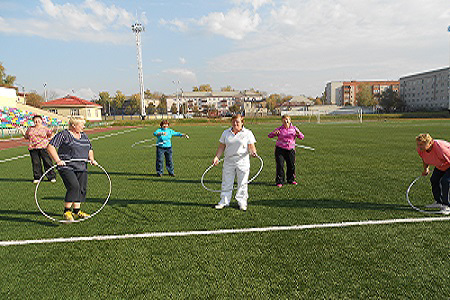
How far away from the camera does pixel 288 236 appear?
5.28 meters

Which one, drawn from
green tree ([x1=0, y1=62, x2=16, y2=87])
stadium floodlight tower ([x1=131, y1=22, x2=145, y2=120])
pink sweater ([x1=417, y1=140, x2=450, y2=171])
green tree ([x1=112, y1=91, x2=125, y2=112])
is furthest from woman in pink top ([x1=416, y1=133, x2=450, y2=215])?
green tree ([x1=112, y1=91, x2=125, y2=112])

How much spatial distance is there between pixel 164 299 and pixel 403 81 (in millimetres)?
155909

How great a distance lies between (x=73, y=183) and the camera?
6031 millimetres

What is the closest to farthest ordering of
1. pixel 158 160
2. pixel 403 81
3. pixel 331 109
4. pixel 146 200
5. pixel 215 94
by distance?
pixel 146 200 < pixel 158 160 < pixel 331 109 < pixel 403 81 < pixel 215 94

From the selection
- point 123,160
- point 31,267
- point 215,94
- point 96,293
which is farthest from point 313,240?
point 215,94

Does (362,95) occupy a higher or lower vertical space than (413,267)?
higher

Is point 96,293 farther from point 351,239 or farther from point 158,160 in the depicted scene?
point 158,160

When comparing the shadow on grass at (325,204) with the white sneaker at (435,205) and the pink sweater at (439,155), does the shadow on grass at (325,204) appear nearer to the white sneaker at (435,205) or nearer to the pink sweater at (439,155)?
the white sneaker at (435,205)

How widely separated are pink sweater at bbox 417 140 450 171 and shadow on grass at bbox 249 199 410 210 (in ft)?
3.85

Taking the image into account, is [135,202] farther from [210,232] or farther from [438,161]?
[438,161]

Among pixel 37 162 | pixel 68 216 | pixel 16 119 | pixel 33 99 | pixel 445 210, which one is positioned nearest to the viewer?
pixel 68 216

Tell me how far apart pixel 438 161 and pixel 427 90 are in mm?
136968

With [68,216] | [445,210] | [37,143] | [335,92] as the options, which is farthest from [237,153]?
[335,92]

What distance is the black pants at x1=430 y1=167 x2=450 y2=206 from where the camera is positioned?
6227 millimetres
